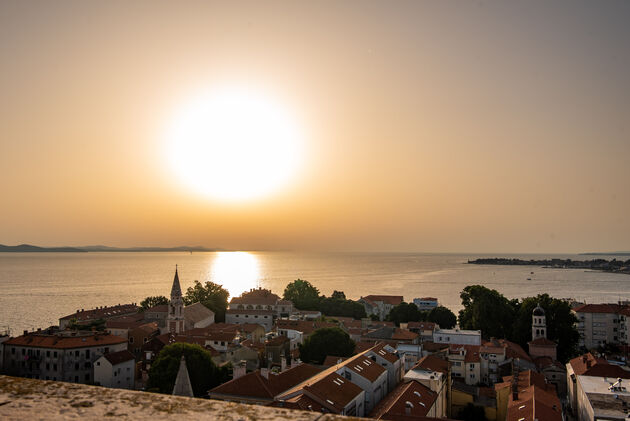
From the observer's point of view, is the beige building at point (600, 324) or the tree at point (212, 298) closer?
the beige building at point (600, 324)

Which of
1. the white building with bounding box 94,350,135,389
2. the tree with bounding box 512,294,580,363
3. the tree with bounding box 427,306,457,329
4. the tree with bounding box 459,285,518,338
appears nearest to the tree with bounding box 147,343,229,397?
the white building with bounding box 94,350,135,389

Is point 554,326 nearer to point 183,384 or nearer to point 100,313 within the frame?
point 183,384

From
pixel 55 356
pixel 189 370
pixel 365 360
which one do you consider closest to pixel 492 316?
pixel 365 360

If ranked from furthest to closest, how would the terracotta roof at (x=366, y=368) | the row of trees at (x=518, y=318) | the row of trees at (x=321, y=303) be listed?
1. the row of trees at (x=321, y=303)
2. the row of trees at (x=518, y=318)
3. the terracotta roof at (x=366, y=368)

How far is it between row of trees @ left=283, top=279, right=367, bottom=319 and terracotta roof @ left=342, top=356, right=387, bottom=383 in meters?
43.7

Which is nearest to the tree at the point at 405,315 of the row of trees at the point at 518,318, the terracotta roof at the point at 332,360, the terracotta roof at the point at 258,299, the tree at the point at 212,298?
the row of trees at the point at 518,318

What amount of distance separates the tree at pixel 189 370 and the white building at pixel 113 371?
6723 mm

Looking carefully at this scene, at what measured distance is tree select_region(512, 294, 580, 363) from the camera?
5847 centimetres

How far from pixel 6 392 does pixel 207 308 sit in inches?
3063

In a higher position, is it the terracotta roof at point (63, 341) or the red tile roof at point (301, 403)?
the red tile roof at point (301, 403)

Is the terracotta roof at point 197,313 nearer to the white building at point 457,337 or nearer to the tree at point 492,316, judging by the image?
the white building at point 457,337

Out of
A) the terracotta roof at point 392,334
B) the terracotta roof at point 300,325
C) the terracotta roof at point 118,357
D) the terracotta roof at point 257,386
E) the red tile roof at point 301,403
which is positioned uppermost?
the red tile roof at point 301,403

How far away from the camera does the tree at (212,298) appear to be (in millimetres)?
81750

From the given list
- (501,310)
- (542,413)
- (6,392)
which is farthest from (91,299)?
(6,392)
